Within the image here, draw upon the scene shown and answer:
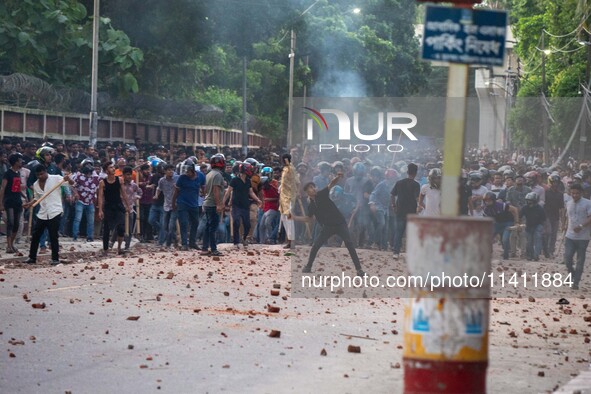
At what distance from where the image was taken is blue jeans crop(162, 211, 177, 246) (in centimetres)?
2141

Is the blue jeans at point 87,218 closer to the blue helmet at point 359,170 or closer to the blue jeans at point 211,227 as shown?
the blue jeans at point 211,227

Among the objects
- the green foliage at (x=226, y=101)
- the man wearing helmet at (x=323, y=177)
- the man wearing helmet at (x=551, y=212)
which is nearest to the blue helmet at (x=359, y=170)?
the man wearing helmet at (x=323, y=177)

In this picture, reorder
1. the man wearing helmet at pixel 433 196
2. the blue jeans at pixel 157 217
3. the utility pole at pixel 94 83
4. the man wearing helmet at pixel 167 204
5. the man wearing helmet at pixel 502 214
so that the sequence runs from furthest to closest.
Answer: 1. the utility pole at pixel 94 83
2. the blue jeans at pixel 157 217
3. the man wearing helmet at pixel 502 214
4. the man wearing helmet at pixel 167 204
5. the man wearing helmet at pixel 433 196

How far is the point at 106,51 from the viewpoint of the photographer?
1467 inches

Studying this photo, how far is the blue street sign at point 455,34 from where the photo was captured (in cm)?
509

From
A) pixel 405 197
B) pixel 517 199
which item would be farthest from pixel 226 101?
pixel 405 197

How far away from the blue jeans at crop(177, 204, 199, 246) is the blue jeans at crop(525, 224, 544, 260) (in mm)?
6080

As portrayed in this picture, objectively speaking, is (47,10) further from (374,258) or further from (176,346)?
(176,346)

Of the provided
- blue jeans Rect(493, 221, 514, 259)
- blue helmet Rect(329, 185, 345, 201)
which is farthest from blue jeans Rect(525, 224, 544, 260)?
blue helmet Rect(329, 185, 345, 201)

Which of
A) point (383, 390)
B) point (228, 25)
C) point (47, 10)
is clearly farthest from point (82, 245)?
point (228, 25)

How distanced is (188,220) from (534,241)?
6.34m

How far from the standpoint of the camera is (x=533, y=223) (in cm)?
2198

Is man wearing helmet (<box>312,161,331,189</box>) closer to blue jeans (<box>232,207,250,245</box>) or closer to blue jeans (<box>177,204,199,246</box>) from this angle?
blue jeans (<box>232,207,250,245</box>)

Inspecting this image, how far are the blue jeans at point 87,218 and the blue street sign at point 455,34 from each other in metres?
17.9
